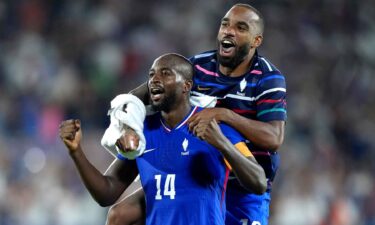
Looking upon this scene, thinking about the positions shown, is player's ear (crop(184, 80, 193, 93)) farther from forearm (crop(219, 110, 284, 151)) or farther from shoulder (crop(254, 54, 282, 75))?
shoulder (crop(254, 54, 282, 75))

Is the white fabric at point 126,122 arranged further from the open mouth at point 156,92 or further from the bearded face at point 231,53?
the bearded face at point 231,53

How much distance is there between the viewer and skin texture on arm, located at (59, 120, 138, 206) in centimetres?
449

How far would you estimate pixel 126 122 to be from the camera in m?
4.68

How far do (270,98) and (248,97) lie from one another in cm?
13

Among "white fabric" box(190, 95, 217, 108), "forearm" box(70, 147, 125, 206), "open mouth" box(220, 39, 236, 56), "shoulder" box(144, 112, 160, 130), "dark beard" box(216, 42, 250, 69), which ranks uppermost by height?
"open mouth" box(220, 39, 236, 56)

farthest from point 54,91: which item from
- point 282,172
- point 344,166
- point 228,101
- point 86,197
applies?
point 228,101

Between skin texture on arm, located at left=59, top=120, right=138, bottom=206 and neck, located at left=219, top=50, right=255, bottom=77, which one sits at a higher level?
neck, located at left=219, top=50, right=255, bottom=77

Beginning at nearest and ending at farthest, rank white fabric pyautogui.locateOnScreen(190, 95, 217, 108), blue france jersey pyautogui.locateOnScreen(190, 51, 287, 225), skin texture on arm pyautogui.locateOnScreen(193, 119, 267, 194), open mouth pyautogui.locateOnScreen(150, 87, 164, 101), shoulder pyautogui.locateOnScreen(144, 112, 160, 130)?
skin texture on arm pyautogui.locateOnScreen(193, 119, 267, 194)
open mouth pyautogui.locateOnScreen(150, 87, 164, 101)
shoulder pyautogui.locateOnScreen(144, 112, 160, 130)
white fabric pyautogui.locateOnScreen(190, 95, 217, 108)
blue france jersey pyautogui.locateOnScreen(190, 51, 287, 225)

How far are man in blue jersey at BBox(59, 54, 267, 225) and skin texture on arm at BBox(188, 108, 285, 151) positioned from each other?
2.0 inches

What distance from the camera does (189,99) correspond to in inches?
192

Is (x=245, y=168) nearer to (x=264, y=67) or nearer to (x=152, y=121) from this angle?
(x=152, y=121)

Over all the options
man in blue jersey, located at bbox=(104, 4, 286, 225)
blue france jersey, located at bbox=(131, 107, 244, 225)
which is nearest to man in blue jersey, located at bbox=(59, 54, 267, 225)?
blue france jersey, located at bbox=(131, 107, 244, 225)

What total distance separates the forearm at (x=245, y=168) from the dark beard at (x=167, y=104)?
417 mm

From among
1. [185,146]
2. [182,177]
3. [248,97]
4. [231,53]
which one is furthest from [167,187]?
[231,53]
